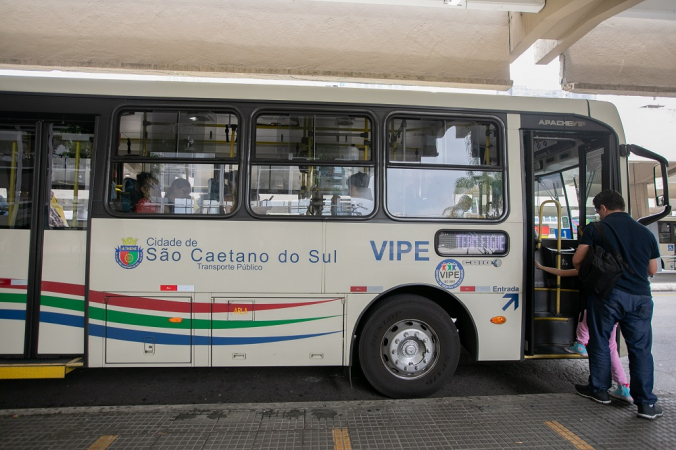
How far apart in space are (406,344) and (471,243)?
119cm

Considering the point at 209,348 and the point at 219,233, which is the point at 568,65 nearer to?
the point at 219,233

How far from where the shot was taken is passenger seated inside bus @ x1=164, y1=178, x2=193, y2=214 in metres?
3.83

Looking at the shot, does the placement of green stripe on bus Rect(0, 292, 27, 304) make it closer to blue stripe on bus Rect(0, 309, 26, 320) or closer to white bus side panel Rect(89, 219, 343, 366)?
blue stripe on bus Rect(0, 309, 26, 320)

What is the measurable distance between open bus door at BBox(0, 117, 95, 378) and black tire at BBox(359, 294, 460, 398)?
2.77 metres

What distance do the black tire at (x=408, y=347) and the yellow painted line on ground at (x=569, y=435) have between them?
0.95 metres

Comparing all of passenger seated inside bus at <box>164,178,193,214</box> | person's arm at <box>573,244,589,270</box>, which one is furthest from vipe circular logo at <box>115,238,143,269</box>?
person's arm at <box>573,244,589,270</box>

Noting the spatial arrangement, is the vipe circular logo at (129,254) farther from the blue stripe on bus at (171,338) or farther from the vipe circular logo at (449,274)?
the vipe circular logo at (449,274)

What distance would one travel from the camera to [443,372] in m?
3.95

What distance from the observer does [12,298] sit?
377cm

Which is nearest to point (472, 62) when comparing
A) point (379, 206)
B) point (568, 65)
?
point (568, 65)

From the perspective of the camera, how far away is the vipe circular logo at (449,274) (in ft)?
13.0

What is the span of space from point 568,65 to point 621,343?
5.83m

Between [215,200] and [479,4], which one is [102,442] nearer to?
[215,200]

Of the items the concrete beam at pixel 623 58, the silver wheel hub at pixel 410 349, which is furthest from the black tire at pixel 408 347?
the concrete beam at pixel 623 58
